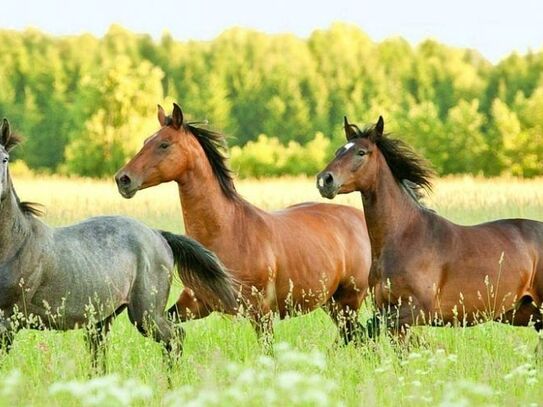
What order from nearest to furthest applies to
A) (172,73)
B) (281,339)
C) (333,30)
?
(281,339)
(172,73)
(333,30)

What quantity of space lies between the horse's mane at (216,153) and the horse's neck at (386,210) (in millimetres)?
1289

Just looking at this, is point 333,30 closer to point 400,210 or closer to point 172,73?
point 172,73

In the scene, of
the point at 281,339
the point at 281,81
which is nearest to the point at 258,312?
the point at 281,339

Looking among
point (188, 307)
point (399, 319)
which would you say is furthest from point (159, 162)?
point (399, 319)

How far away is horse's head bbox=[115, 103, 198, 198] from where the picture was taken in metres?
8.18

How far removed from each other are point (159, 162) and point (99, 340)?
1606mm

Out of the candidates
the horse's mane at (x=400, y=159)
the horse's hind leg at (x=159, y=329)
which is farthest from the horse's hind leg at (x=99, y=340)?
the horse's mane at (x=400, y=159)

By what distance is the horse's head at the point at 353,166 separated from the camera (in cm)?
735

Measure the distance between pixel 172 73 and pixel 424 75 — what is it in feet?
51.0

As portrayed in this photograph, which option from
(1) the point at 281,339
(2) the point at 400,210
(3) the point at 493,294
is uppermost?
(2) the point at 400,210

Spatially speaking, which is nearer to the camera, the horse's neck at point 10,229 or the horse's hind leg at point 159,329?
the horse's neck at point 10,229

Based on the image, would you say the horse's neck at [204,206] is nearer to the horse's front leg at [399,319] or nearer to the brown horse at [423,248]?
the brown horse at [423,248]

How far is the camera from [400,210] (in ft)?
24.8

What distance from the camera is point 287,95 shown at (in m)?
61.3
